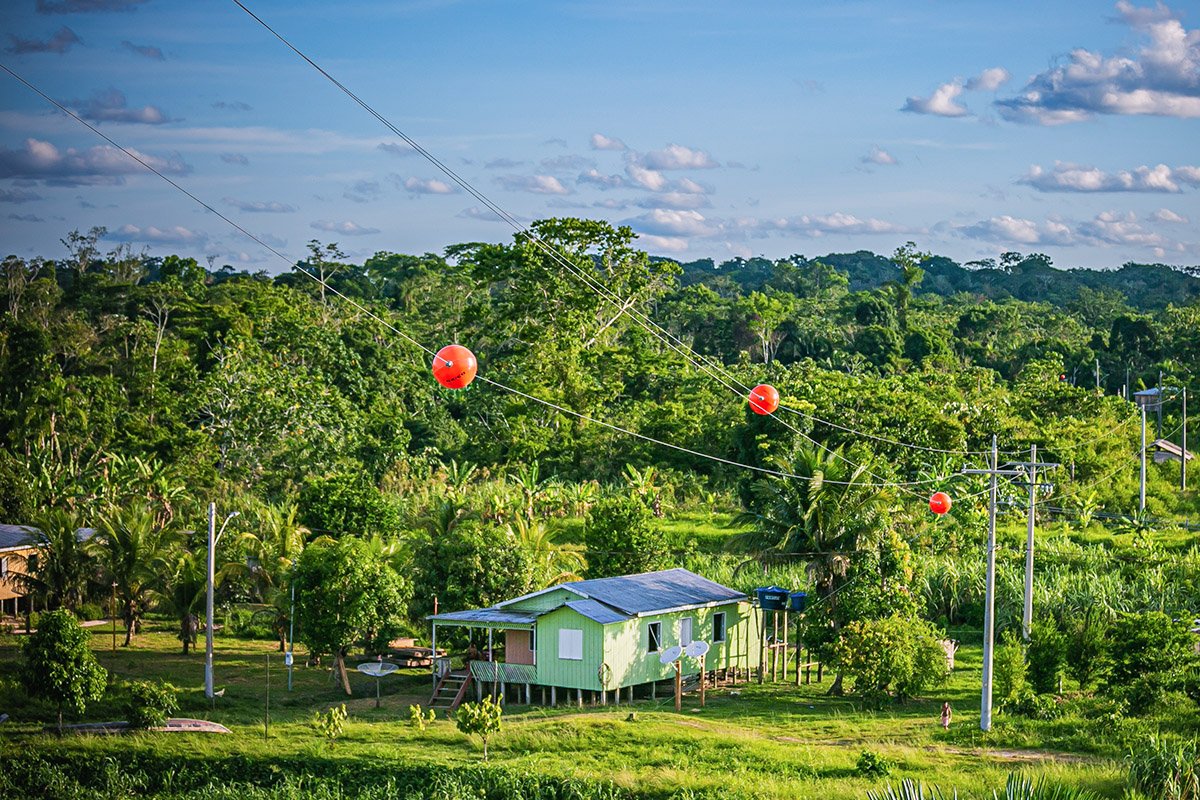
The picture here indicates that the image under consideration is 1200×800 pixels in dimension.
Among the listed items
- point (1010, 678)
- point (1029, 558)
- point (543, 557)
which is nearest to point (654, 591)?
point (543, 557)

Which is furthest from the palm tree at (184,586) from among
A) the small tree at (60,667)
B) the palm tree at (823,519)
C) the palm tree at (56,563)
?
the palm tree at (823,519)

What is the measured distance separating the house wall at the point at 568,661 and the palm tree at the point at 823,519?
16.2 feet

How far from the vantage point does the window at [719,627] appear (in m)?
28.7

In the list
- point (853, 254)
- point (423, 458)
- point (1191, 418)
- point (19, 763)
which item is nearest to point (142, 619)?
point (423, 458)

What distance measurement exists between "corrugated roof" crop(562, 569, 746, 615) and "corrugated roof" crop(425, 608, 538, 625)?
106 cm

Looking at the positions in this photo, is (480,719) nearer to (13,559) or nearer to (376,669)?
(376,669)

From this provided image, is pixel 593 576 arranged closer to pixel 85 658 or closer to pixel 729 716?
pixel 729 716

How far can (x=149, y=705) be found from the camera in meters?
23.0

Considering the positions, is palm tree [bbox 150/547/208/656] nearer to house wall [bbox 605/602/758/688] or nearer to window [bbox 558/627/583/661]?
window [bbox 558/627/583/661]

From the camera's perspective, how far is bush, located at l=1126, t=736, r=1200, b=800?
17938 mm

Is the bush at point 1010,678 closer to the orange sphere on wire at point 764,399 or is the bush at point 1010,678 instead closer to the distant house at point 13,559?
the orange sphere on wire at point 764,399

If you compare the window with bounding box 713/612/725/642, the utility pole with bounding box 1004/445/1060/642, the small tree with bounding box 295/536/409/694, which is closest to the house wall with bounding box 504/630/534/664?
the small tree with bounding box 295/536/409/694

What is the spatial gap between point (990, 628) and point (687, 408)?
→ 2650cm

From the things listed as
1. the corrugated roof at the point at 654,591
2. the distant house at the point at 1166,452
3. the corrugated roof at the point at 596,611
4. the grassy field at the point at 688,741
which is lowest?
the grassy field at the point at 688,741
